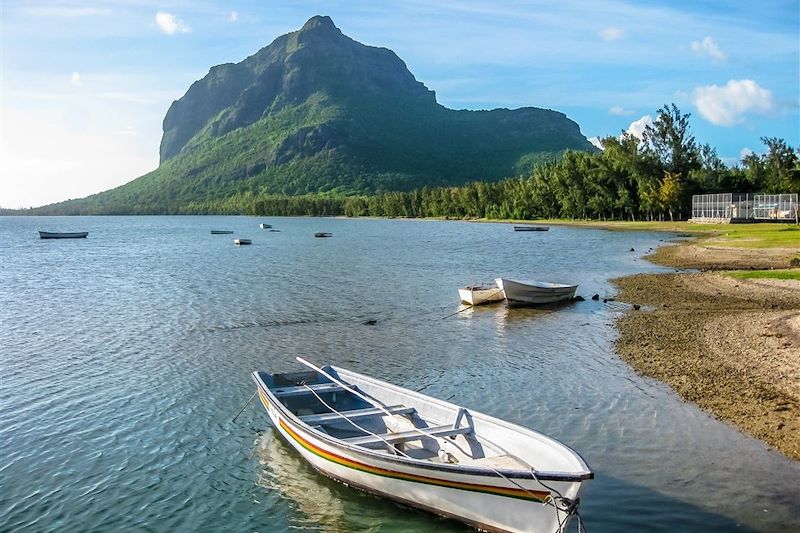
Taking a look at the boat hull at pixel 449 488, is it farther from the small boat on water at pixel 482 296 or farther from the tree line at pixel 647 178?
the tree line at pixel 647 178

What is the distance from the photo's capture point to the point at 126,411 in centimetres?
1886

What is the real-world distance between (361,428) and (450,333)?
50.2 feet

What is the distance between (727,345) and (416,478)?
50.9ft

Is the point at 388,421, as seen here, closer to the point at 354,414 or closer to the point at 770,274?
the point at 354,414

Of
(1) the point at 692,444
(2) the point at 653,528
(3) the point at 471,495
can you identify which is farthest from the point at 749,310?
(3) the point at 471,495

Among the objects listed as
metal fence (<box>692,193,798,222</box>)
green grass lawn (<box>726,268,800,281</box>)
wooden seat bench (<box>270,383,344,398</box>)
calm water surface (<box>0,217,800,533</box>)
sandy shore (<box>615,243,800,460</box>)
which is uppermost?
metal fence (<box>692,193,798,222</box>)

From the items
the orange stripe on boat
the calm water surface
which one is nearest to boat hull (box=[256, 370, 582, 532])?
the orange stripe on boat

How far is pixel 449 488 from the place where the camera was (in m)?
11.3

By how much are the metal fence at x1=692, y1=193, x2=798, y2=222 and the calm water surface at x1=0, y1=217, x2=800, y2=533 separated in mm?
66141

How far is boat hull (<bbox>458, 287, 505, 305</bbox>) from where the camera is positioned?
36.5 metres

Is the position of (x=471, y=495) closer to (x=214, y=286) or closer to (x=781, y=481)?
(x=781, y=481)

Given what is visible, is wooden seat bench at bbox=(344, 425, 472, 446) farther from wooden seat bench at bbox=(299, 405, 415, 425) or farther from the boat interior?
wooden seat bench at bbox=(299, 405, 415, 425)

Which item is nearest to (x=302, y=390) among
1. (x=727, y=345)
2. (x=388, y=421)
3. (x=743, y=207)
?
(x=388, y=421)

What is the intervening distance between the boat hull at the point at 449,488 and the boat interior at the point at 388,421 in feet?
1.32
